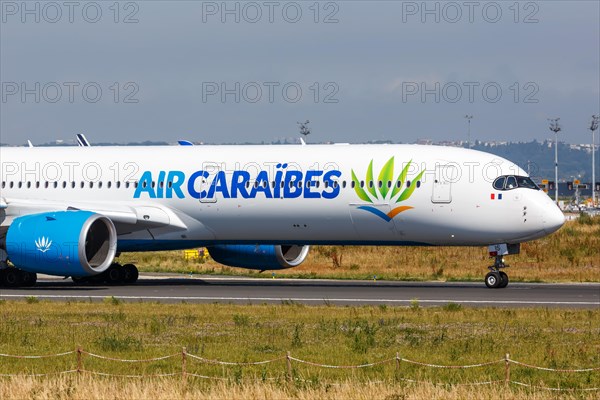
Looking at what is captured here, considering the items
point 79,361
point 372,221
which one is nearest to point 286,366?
point 79,361

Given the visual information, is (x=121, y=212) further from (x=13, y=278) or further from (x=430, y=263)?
(x=430, y=263)

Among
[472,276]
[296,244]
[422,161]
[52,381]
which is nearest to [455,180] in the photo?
[422,161]

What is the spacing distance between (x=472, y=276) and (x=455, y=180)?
9761 mm

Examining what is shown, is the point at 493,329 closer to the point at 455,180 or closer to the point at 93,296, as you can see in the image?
the point at 455,180

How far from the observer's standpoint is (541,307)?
32.9 metres

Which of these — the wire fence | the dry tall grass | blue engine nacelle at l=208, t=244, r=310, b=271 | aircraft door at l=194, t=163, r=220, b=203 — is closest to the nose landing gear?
blue engine nacelle at l=208, t=244, r=310, b=271

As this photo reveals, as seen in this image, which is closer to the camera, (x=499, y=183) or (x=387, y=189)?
(x=499, y=183)

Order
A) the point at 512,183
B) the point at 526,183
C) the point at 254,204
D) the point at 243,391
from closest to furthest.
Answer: the point at 243,391 < the point at 512,183 < the point at 526,183 < the point at 254,204

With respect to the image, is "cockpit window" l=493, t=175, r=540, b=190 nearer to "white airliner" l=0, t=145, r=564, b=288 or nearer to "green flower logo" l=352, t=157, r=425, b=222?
"white airliner" l=0, t=145, r=564, b=288

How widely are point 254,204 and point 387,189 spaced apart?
485cm

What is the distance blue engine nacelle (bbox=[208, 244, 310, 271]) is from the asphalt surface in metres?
0.75

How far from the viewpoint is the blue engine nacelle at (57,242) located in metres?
39.2

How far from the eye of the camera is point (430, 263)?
54.7 m

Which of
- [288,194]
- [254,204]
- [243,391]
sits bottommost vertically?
[243,391]
